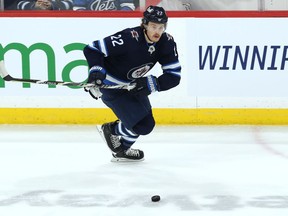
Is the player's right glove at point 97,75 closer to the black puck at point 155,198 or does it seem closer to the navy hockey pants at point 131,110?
the navy hockey pants at point 131,110

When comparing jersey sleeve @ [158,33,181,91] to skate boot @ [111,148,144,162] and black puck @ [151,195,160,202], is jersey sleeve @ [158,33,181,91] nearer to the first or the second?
skate boot @ [111,148,144,162]

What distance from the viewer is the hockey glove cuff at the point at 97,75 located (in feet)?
12.1

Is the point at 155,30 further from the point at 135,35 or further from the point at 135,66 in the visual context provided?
the point at 135,66

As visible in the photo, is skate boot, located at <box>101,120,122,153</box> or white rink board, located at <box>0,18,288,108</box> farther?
white rink board, located at <box>0,18,288,108</box>

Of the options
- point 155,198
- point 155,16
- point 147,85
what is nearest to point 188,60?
point 147,85

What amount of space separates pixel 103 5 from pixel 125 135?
5.43 feet

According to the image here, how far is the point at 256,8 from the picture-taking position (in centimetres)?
539

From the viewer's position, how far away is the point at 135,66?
3.92 meters

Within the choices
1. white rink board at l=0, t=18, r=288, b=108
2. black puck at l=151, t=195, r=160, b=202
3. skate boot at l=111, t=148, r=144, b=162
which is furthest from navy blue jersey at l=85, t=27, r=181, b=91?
white rink board at l=0, t=18, r=288, b=108

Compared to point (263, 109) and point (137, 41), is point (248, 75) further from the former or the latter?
point (137, 41)

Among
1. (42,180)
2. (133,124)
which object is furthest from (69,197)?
(133,124)

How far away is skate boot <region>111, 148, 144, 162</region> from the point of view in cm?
418

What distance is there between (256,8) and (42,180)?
97.4 inches

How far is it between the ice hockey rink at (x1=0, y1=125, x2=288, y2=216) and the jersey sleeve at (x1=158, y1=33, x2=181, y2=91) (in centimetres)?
49
